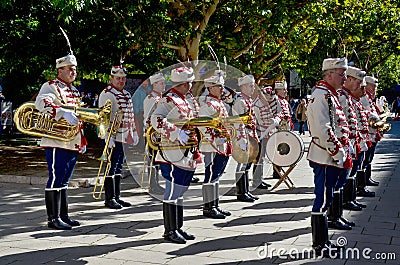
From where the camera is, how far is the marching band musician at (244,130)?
7.69 m

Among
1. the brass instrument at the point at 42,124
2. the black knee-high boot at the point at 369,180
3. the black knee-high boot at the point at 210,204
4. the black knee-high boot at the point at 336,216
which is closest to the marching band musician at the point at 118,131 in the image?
the brass instrument at the point at 42,124

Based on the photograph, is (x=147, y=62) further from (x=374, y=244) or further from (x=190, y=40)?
(x=374, y=244)

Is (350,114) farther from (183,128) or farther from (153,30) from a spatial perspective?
(153,30)

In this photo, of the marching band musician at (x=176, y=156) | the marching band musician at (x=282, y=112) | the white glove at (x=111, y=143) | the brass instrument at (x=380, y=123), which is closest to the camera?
the marching band musician at (x=176, y=156)

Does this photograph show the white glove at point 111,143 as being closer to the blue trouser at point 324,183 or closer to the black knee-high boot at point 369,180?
the blue trouser at point 324,183

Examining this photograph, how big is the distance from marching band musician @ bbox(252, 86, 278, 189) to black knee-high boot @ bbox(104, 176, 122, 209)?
2.50 m

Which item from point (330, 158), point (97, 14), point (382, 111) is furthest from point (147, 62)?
point (330, 158)

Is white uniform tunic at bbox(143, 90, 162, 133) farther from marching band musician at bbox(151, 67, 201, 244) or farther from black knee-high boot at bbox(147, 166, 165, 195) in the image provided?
marching band musician at bbox(151, 67, 201, 244)

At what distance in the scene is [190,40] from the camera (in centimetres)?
1257

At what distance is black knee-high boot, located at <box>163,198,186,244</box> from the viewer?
6.07 metres

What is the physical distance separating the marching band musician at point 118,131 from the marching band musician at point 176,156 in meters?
1.68

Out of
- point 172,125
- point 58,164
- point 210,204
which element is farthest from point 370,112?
point 58,164

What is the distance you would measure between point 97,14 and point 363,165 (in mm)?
7197

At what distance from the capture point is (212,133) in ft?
22.1
